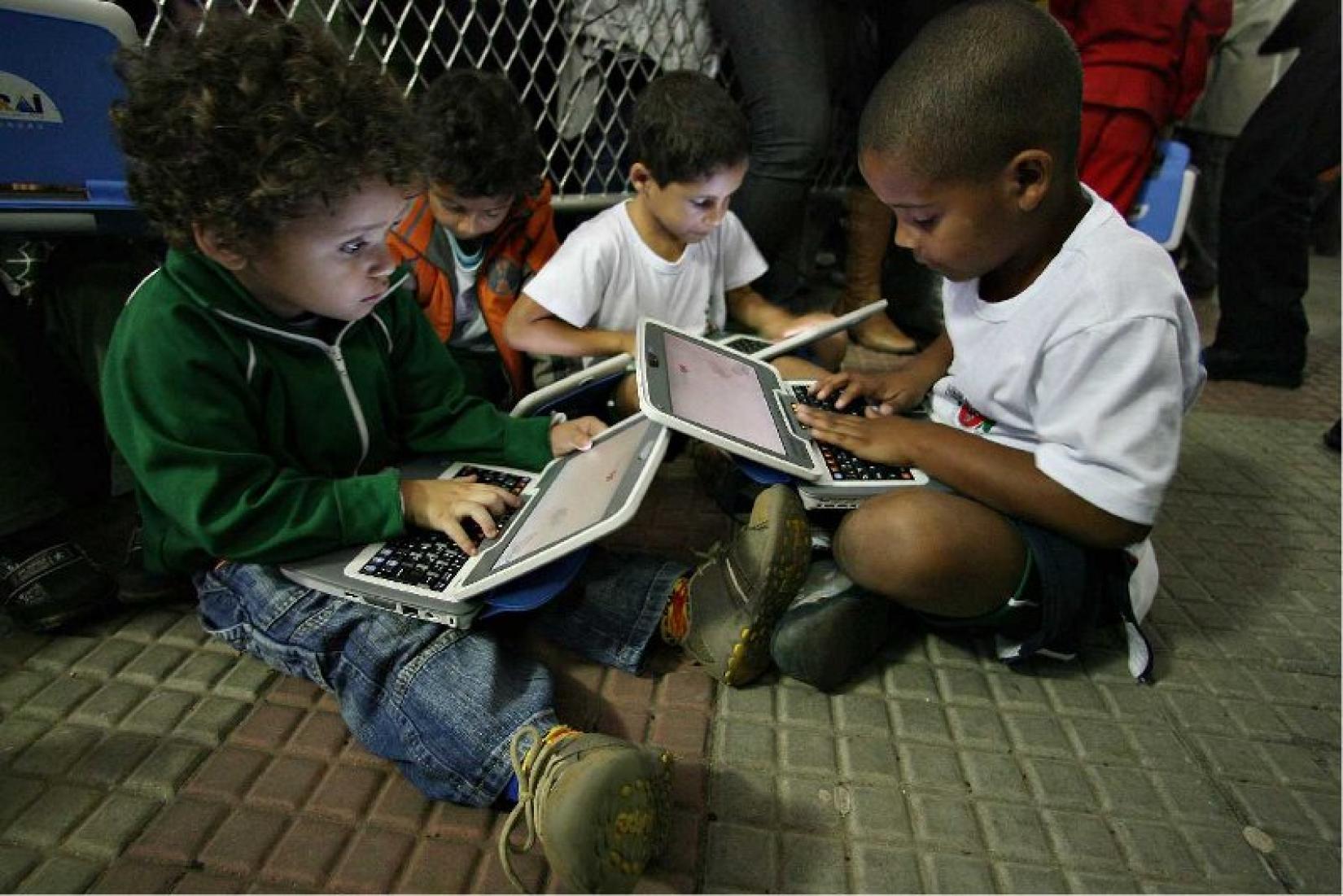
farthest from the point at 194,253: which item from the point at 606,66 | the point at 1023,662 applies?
the point at 606,66

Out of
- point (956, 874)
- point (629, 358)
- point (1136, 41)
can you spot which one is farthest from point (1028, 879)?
point (1136, 41)

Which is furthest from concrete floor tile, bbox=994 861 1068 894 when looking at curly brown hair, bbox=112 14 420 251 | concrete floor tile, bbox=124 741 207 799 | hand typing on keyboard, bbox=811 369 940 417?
curly brown hair, bbox=112 14 420 251

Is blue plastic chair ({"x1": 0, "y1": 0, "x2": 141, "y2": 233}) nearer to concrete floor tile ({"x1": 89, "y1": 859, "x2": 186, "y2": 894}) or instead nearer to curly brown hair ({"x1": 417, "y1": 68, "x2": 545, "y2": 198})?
curly brown hair ({"x1": 417, "y1": 68, "x2": 545, "y2": 198})

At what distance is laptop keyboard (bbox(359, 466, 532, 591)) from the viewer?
872 mm

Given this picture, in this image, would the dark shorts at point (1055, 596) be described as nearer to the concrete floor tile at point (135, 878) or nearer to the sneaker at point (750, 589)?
the sneaker at point (750, 589)

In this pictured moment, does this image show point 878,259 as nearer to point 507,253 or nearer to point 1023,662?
point 507,253

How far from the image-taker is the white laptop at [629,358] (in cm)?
125

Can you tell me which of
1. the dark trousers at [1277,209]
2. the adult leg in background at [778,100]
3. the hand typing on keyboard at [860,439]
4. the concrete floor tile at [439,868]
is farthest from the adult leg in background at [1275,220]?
the concrete floor tile at [439,868]

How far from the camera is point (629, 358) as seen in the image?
1.25 meters

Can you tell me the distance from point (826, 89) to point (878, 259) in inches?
24.1

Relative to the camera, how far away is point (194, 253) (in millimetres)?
838

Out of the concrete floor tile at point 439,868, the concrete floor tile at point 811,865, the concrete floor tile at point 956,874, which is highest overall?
the concrete floor tile at point 956,874

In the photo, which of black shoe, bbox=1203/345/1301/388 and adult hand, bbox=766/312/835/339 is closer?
adult hand, bbox=766/312/835/339

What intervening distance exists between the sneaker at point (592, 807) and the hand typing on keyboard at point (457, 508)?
0.89ft
